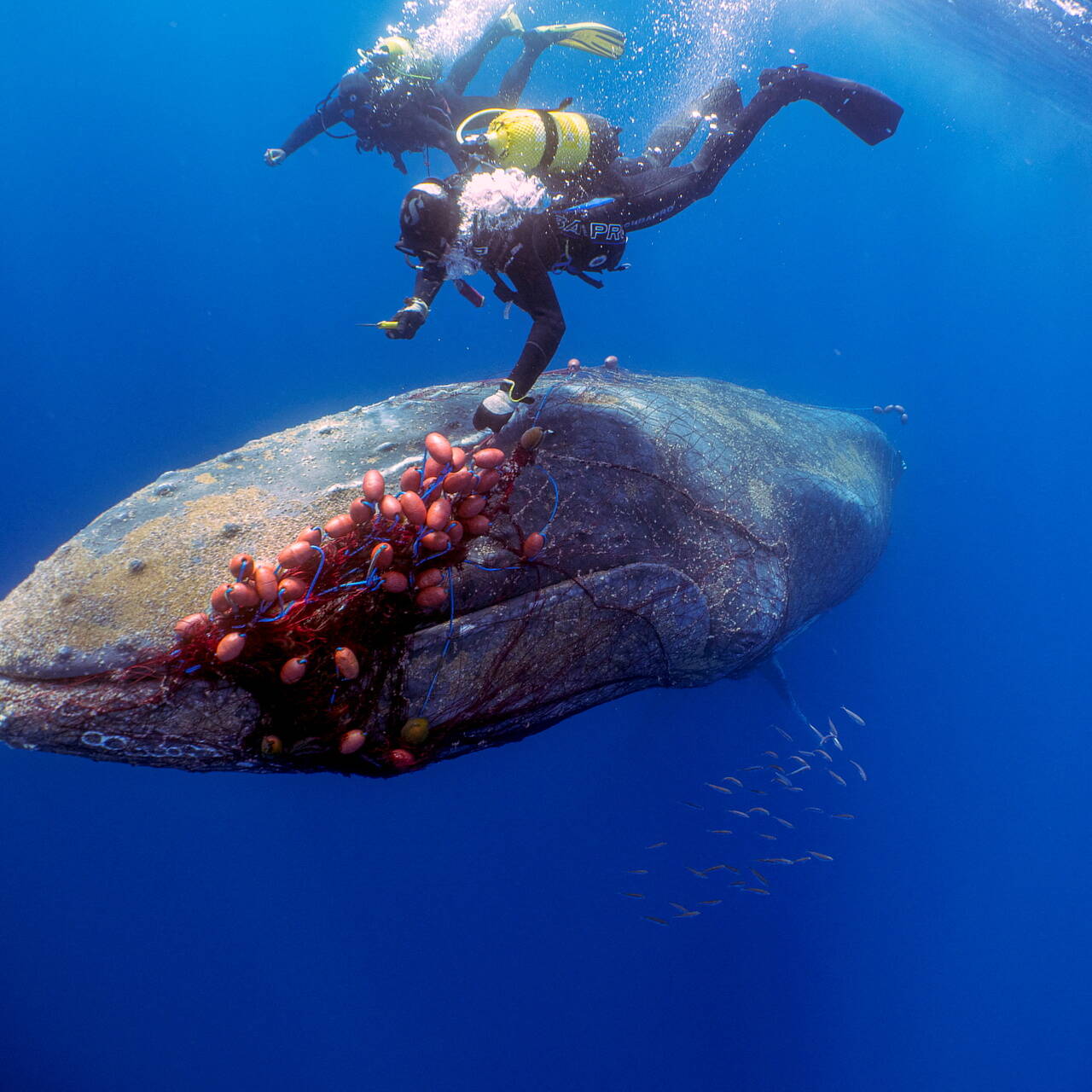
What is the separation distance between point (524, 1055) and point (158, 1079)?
810 cm

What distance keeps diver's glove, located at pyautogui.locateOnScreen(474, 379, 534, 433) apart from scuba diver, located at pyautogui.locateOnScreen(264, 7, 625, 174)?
689 centimetres

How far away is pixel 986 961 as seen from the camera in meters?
14.6

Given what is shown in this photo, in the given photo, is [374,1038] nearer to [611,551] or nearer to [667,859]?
[667,859]

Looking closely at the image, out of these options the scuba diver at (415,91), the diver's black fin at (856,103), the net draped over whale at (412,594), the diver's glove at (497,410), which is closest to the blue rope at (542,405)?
the net draped over whale at (412,594)

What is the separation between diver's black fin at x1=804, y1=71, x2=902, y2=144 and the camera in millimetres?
7250

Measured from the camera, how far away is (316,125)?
10250mm

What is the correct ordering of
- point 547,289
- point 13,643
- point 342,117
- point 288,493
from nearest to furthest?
point 13,643, point 288,493, point 547,289, point 342,117

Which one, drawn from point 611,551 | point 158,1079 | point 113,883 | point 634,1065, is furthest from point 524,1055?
point 611,551

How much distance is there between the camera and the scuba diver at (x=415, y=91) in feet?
29.4

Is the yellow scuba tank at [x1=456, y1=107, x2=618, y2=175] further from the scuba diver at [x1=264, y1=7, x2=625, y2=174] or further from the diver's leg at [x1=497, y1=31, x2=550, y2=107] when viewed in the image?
the diver's leg at [x1=497, y1=31, x2=550, y2=107]

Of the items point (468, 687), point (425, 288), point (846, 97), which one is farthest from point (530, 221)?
point (846, 97)

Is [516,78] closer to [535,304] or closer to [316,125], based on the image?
[316,125]

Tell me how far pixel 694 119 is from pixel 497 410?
226 inches

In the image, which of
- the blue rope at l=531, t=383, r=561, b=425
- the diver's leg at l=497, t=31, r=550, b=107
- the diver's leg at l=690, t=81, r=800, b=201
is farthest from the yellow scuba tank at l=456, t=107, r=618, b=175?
the diver's leg at l=497, t=31, r=550, b=107
